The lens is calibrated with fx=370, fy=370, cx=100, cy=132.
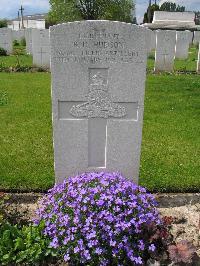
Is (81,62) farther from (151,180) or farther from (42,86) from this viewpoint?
(42,86)

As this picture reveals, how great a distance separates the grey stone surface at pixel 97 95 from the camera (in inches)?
141

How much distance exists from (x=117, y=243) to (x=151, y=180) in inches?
82.0

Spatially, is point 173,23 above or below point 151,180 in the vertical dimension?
above

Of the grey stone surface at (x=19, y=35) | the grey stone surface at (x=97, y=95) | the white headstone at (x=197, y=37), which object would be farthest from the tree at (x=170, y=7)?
the grey stone surface at (x=97, y=95)

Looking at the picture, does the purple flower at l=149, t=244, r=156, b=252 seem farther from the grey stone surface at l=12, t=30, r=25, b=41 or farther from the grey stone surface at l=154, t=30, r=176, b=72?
the grey stone surface at l=12, t=30, r=25, b=41

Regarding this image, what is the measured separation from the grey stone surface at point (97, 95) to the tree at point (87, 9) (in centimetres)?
3198

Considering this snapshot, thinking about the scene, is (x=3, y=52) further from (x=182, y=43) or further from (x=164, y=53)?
(x=182, y=43)

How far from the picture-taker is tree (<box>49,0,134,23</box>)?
113 ft

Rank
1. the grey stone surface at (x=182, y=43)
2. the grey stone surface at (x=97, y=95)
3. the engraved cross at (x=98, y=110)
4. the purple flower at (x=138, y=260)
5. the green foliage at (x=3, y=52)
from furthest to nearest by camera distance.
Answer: the grey stone surface at (x=182, y=43)
the green foliage at (x=3, y=52)
the engraved cross at (x=98, y=110)
the grey stone surface at (x=97, y=95)
the purple flower at (x=138, y=260)

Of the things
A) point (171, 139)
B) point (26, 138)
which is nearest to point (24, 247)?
point (26, 138)

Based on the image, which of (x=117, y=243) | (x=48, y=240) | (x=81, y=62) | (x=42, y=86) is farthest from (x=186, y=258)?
(x=42, y=86)

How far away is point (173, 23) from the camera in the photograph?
182 feet

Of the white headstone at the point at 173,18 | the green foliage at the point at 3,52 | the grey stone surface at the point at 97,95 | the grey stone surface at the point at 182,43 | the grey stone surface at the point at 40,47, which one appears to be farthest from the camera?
the white headstone at the point at 173,18

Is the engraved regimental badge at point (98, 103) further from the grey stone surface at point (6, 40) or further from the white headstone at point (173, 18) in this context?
the white headstone at point (173, 18)
